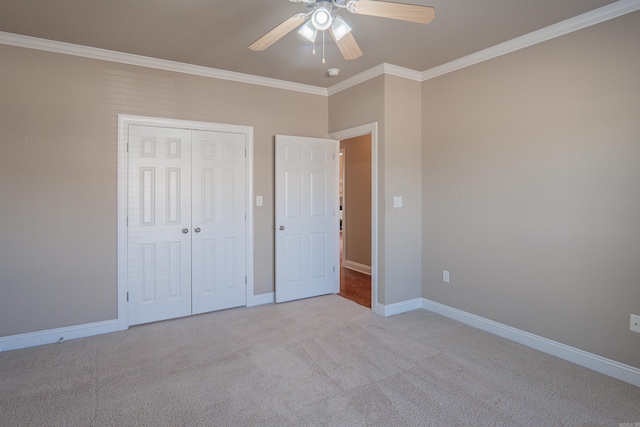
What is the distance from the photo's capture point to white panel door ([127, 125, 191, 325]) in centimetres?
340

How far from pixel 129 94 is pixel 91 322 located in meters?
2.19

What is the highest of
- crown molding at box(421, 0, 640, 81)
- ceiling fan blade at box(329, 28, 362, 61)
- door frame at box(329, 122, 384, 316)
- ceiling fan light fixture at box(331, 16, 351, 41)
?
crown molding at box(421, 0, 640, 81)

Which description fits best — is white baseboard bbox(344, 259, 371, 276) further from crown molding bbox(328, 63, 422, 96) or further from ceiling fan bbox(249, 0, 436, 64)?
ceiling fan bbox(249, 0, 436, 64)

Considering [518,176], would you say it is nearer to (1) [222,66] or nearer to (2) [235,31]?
(2) [235,31]

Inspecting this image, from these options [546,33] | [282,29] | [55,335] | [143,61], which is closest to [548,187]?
[546,33]

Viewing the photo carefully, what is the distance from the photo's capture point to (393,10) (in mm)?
1948

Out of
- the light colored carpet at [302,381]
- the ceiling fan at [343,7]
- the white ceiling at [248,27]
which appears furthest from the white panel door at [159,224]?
the ceiling fan at [343,7]

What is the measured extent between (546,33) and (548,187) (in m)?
1.24

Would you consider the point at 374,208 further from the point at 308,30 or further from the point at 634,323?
the point at 634,323

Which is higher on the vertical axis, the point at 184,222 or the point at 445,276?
the point at 184,222

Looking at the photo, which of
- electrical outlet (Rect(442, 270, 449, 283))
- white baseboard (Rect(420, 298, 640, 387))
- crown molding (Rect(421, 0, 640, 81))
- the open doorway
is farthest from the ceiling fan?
the open doorway

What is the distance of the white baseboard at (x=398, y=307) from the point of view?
3.71 metres

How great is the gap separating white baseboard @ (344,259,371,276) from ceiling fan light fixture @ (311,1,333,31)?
434 centimetres

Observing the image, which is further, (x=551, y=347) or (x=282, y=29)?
(x=551, y=347)
